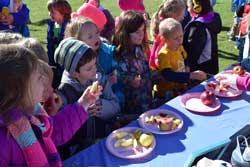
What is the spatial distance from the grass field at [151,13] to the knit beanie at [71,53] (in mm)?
3483

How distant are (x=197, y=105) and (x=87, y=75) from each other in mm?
859

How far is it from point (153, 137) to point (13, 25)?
2.83m

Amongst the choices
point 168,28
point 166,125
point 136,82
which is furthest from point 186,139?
point 168,28

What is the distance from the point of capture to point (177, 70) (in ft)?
12.1

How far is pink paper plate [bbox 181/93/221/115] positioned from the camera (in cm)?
275

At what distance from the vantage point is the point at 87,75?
278cm

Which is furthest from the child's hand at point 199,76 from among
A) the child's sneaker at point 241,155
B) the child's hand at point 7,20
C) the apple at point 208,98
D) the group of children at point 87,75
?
the child's hand at point 7,20

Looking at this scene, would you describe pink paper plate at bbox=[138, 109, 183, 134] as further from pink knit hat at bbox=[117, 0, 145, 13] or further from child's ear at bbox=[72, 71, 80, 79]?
pink knit hat at bbox=[117, 0, 145, 13]

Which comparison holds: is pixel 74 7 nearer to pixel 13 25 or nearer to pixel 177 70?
pixel 13 25

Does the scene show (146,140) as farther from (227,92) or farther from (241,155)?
(227,92)

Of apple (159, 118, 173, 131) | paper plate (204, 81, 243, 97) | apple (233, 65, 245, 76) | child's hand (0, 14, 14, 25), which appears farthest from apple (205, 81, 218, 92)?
child's hand (0, 14, 14, 25)

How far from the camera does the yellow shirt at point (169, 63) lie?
3.62 m

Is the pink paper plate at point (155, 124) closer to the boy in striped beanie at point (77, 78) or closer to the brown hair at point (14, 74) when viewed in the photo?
the boy in striped beanie at point (77, 78)

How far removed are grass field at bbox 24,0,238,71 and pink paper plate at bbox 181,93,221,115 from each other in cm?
294
